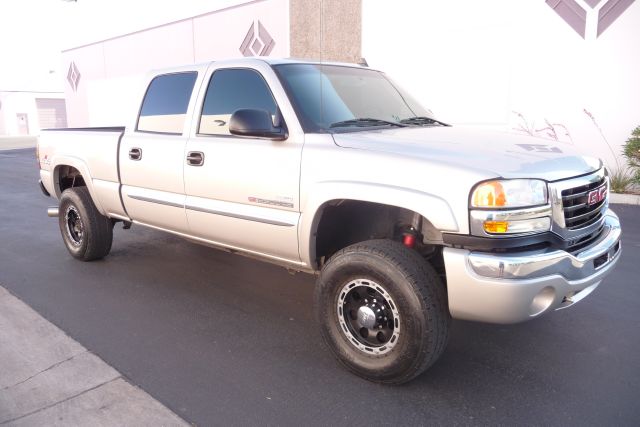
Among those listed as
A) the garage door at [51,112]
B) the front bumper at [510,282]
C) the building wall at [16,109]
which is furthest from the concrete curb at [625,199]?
the garage door at [51,112]

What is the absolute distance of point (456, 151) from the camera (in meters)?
3.02

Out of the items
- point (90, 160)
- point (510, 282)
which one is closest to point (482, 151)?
point (510, 282)

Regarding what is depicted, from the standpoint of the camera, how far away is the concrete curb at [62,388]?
2.78 meters

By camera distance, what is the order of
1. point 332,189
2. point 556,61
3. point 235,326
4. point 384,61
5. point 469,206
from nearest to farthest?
point 469,206, point 332,189, point 235,326, point 556,61, point 384,61

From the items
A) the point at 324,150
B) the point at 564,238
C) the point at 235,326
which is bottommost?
the point at 235,326

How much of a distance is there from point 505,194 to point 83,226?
4.29 m

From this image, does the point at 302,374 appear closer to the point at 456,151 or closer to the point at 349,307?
the point at 349,307

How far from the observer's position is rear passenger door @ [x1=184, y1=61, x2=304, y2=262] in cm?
352

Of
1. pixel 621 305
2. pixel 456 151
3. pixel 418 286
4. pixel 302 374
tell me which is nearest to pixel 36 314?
pixel 302 374

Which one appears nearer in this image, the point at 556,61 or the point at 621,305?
the point at 621,305

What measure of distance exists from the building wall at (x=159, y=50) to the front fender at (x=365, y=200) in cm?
932

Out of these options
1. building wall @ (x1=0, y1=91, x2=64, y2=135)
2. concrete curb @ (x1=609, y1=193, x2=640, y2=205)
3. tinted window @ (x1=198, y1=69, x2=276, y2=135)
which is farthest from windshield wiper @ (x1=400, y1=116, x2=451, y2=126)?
building wall @ (x1=0, y1=91, x2=64, y2=135)

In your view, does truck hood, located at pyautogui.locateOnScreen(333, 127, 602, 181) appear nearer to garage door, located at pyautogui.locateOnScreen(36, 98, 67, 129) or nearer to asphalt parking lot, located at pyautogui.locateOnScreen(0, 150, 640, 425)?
asphalt parking lot, located at pyautogui.locateOnScreen(0, 150, 640, 425)

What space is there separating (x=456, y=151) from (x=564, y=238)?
2.47 ft
